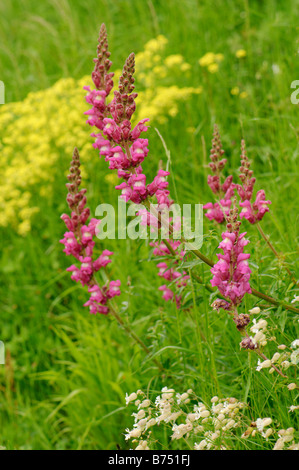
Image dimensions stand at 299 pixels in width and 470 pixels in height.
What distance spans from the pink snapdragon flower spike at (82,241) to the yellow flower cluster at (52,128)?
1793 mm

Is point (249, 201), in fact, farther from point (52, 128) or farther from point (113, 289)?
point (52, 128)

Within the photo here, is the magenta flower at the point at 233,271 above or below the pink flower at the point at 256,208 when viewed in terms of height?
below

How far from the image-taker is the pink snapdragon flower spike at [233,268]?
1.89m

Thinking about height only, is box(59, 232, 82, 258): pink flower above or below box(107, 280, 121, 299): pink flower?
above

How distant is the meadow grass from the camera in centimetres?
253

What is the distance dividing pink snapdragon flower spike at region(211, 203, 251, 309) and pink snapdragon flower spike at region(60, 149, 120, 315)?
77cm

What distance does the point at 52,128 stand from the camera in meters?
4.63

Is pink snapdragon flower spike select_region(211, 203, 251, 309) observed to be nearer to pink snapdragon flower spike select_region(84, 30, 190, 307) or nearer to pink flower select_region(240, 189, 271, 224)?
pink snapdragon flower spike select_region(84, 30, 190, 307)

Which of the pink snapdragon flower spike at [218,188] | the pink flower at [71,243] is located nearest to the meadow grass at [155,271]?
the pink snapdragon flower spike at [218,188]

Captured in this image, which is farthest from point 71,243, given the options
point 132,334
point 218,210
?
point 218,210

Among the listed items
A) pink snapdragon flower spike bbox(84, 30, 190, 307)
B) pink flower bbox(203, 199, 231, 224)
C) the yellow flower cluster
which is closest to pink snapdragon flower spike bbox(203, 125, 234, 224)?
pink flower bbox(203, 199, 231, 224)

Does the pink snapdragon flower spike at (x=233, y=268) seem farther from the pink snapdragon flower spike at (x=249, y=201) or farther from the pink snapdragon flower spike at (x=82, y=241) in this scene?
the pink snapdragon flower spike at (x=82, y=241)

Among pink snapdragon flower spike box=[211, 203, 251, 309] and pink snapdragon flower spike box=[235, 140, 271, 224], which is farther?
pink snapdragon flower spike box=[235, 140, 271, 224]

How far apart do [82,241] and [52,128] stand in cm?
233
